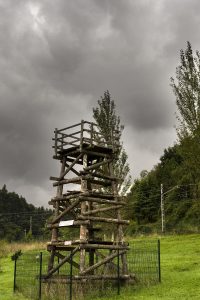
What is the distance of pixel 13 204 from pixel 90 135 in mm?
113227

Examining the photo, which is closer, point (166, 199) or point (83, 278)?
point (83, 278)

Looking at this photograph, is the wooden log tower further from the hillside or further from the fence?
the hillside

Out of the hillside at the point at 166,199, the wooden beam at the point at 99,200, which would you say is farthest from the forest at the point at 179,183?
the wooden beam at the point at 99,200

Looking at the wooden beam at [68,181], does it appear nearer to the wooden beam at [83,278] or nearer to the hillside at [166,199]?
the wooden beam at [83,278]

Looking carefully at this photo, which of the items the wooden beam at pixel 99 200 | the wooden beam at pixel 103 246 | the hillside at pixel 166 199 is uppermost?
the hillside at pixel 166 199

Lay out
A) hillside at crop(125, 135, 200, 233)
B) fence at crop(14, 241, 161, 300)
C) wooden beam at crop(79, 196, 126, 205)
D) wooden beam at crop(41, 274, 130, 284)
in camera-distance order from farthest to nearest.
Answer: hillside at crop(125, 135, 200, 233)
wooden beam at crop(79, 196, 126, 205)
wooden beam at crop(41, 274, 130, 284)
fence at crop(14, 241, 161, 300)

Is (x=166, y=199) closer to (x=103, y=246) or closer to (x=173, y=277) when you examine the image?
(x=173, y=277)

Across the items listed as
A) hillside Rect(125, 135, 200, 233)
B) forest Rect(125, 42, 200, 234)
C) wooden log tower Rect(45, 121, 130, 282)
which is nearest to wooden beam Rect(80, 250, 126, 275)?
wooden log tower Rect(45, 121, 130, 282)

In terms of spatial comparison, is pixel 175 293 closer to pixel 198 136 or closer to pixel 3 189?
pixel 198 136

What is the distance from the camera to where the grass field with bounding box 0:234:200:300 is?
1927cm

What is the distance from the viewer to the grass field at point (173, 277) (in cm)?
1927

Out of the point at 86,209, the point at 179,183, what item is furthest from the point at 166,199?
the point at 86,209

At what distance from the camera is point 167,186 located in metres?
68.1

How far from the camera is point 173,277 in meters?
23.0
